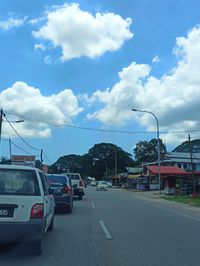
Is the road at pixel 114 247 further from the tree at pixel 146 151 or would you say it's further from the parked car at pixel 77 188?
the tree at pixel 146 151

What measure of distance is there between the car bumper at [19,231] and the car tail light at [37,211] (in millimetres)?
141

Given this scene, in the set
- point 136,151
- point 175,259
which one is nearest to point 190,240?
point 175,259

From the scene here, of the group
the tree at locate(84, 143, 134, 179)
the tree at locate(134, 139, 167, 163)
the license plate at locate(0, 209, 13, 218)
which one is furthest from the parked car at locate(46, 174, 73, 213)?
the tree at locate(84, 143, 134, 179)

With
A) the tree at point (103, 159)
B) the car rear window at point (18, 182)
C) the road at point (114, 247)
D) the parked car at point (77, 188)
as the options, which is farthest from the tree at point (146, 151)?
the car rear window at point (18, 182)

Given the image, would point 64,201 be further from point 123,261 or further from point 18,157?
point 18,157

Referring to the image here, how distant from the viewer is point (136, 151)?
493ft

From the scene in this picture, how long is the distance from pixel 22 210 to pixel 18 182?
2.57ft

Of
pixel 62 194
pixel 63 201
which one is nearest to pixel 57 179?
pixel 62 194

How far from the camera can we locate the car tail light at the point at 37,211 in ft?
30.9

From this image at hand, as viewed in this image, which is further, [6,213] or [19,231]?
[6,213]

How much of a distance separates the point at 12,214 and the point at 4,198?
356 millimetres

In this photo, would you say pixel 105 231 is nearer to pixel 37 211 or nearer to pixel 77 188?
pixel 37 211

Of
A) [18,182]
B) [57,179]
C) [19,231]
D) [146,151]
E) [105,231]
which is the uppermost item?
[146,151]

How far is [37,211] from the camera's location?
9461mm
